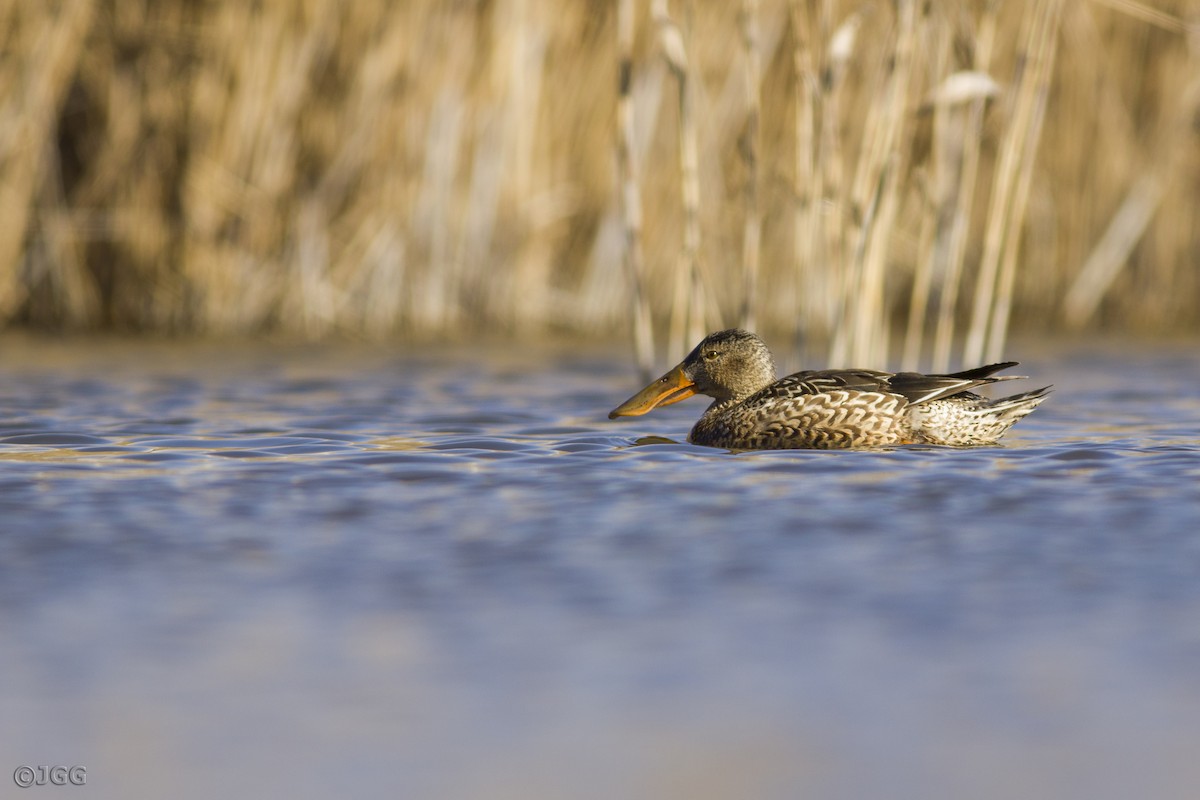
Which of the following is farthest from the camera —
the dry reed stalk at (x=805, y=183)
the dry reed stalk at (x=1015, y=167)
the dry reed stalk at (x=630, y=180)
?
the dry reed stalk at (x=630, y=180)

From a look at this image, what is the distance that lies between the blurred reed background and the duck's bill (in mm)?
2350

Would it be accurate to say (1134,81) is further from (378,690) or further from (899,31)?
(378,690)

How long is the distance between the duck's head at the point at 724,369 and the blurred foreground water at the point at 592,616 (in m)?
0.23

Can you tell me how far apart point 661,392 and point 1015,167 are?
75.4 inches

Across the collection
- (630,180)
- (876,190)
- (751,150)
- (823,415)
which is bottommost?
(823,415)

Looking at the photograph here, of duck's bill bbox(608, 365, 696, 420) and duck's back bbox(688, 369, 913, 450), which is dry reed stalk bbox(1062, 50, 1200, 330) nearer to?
duck's bill bbox(608, 365, 696, 420)

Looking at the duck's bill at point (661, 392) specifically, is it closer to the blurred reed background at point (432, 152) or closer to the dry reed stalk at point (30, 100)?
the blurred reed background at point (432, 152)

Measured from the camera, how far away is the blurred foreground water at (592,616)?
3.02 metres

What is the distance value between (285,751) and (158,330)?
8.63 meters

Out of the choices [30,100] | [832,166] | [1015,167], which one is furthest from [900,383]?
[30,100]

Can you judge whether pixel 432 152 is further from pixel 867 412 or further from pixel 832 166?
pixel 867 412

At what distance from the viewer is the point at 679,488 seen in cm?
583

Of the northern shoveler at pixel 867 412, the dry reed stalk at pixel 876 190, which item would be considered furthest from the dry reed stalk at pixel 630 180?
the northern shoveler at pixel 867 412

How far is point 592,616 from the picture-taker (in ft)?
13.0
